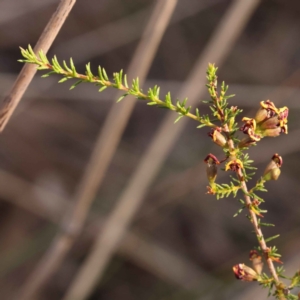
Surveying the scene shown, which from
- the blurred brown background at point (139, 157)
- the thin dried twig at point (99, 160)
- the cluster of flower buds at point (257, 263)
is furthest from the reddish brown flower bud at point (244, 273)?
the blurred brown background at point (139, 157)

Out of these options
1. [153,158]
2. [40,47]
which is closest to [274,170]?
[40,47]

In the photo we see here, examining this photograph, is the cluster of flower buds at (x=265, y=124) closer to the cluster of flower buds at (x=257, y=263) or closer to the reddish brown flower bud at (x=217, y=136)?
the reddish brown flower bud at (x=217, y=136)

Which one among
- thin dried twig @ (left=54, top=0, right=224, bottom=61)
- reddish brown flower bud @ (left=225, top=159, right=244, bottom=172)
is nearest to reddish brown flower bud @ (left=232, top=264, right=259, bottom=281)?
reddish brown flower bud @ (left=225, top=159, right=244, bottom=172)

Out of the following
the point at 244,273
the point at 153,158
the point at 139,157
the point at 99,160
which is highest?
the point at 139,157

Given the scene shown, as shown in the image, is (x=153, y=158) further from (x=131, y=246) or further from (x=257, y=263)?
(x=257, y=263)

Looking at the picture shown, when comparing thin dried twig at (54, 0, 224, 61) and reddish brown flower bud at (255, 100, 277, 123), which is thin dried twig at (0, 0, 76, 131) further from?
thin dried twig at (54, 0, 224, 61)
